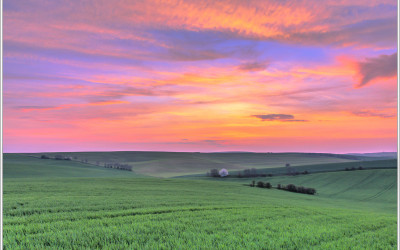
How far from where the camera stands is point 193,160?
14488cm

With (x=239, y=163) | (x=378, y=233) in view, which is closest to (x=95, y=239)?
(x=378, y=233)

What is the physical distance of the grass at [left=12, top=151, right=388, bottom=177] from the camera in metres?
128

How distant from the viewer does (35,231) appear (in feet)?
26.3

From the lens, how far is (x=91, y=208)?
12664mm

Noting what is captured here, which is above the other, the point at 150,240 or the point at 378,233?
the point at 150,240

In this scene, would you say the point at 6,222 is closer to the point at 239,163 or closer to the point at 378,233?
the point at 378,233

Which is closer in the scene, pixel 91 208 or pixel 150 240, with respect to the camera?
pixel 150 240

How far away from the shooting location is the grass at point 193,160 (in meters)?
128

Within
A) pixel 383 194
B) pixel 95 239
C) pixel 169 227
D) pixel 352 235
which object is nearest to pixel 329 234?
pixel 352 235

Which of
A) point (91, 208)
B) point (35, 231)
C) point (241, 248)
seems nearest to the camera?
point (241, 248)

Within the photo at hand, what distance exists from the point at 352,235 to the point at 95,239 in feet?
25.1

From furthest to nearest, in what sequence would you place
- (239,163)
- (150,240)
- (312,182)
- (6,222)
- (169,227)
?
(239,163) < (312,182) < (6,222) < (169,227) < (150,240)

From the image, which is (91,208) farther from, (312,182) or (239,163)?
(239,163)

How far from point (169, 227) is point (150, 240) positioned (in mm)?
1643
